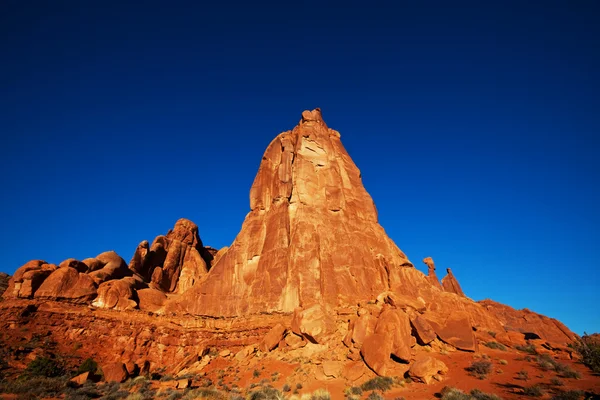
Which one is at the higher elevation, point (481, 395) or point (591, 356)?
point (591, 356)

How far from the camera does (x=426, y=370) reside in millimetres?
20281

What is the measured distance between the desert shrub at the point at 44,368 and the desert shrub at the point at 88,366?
4.48 feet

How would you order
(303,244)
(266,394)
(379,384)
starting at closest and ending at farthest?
(379,384), (266,394), (303,244)

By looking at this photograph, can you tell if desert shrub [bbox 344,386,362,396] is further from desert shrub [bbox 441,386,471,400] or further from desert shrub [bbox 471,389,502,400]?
desert shrub [bbox 471,389,502,400]

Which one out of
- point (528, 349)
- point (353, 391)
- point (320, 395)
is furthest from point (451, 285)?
point (320, 395)

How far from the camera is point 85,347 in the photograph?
32.4 m

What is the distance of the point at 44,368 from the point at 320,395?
955 inches

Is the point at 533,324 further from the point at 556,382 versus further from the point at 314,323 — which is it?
the point at 556,382

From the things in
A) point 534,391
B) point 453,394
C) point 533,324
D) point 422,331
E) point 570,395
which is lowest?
point 453,394

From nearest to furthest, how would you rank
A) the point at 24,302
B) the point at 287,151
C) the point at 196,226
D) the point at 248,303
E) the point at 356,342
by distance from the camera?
the point at 356,342
the point at 24,302
the point at 248,303
the point at 287,151
the point at 196,226

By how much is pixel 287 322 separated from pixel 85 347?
20.6 m

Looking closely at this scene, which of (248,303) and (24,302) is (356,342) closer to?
(248,303)

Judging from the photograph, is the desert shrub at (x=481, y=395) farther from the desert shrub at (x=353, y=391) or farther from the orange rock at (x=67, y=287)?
the orange rock at (x=67, y=287)

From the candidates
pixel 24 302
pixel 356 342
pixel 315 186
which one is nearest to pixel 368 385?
pixel 356 342
